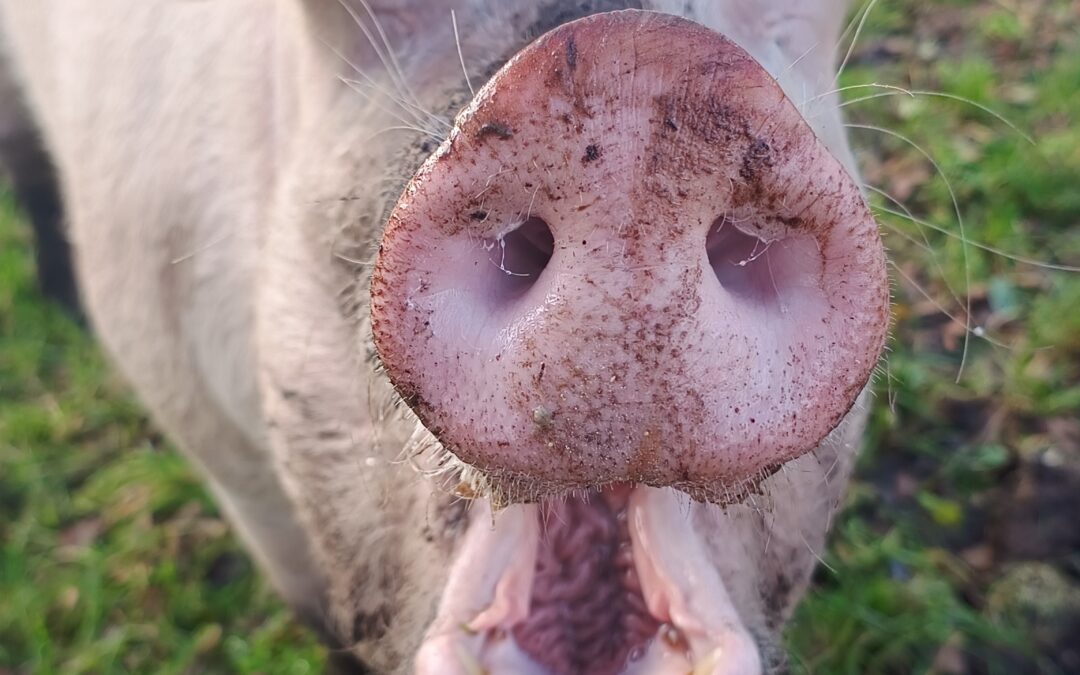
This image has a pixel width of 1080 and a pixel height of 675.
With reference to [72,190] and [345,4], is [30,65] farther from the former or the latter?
[345,4]

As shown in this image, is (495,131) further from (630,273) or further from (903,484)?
(903,484)

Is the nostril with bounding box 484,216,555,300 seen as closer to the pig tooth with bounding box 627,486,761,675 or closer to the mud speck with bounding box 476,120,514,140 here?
the mud speck with bounding box 476,120,514,140

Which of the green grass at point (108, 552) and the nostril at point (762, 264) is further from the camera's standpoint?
the green grass at point (108, 552)

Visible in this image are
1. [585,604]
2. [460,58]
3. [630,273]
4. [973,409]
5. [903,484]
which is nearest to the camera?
[630,273]

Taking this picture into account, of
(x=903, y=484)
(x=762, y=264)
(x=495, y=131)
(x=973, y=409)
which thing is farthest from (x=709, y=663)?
(x=973, y=409)

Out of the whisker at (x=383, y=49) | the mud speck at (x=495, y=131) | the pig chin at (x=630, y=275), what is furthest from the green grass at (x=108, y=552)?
the mud speck at (x=495, y=131)

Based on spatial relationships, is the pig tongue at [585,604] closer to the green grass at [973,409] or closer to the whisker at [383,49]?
the whisker at [383,49]

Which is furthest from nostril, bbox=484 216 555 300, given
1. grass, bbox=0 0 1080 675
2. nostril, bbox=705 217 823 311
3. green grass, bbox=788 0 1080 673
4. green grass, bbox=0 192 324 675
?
green grass, bbox=0 192 324 675
